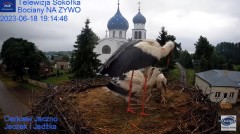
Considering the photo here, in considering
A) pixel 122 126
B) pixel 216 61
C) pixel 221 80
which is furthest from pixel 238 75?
pixel 122 126

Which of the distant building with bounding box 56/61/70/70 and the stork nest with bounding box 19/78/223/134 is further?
the distant building with bounding box 56/61/70/70

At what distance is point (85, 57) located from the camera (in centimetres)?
1142

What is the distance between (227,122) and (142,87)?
4.05 feet

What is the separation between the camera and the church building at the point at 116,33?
20.5 meters

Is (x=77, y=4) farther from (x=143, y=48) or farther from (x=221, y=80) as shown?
(x=221, y=80)

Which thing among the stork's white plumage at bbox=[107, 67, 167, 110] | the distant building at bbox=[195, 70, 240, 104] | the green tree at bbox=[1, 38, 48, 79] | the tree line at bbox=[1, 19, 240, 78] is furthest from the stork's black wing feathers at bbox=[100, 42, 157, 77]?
the green tree at bbox=[1, 38, 48, 79]

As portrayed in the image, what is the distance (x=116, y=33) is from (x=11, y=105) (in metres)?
13.7

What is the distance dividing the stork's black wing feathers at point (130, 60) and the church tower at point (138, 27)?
20.3 metres

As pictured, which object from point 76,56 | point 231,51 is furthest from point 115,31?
point 231,51

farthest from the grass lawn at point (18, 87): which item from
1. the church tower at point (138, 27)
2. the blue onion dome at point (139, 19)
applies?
the blue onion dome at point (139, 19)

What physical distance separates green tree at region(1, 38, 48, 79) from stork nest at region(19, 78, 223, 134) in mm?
12523

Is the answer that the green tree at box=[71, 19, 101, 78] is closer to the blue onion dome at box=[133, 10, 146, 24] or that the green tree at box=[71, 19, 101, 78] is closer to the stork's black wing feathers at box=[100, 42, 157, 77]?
the stork's black wing feathers at box=[100, 42, 157, 77]

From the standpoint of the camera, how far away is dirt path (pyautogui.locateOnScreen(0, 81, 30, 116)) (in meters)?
9.04

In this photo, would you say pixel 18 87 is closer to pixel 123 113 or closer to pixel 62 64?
pixel 123 113
